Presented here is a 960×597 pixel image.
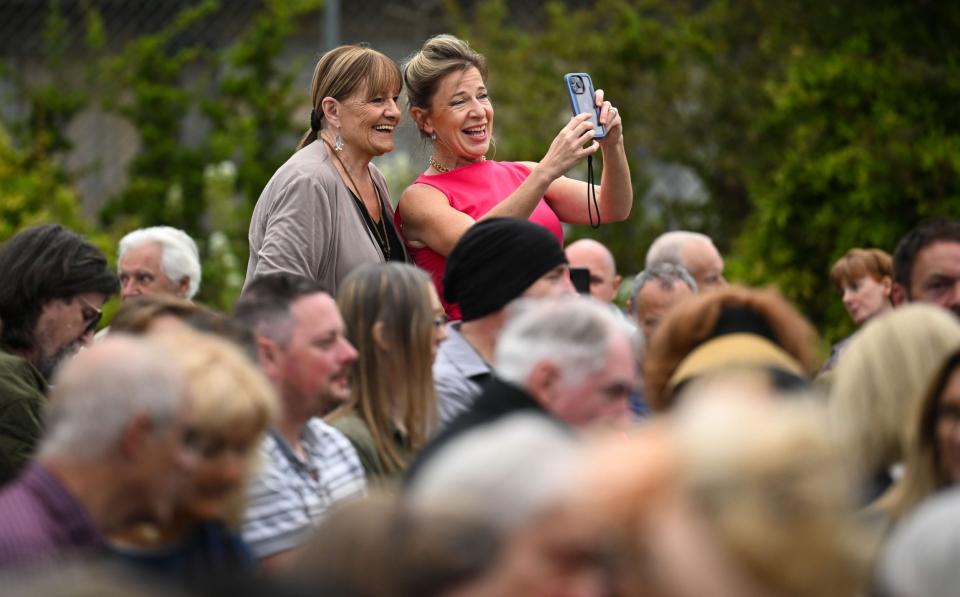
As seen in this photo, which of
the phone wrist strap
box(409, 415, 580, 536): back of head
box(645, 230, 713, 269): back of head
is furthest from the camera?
box(645, 230, 713, 269): back of head

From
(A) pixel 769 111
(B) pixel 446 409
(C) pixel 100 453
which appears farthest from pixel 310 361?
(A) pixel 769 111

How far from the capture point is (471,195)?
6.00m

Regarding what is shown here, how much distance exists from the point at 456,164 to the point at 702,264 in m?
2.27

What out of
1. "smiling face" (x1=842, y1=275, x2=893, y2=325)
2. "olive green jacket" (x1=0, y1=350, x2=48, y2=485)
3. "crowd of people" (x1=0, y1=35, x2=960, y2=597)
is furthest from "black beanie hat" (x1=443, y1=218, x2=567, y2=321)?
"smiling face" (x1=842, y1=275, x2=893, y2=325)

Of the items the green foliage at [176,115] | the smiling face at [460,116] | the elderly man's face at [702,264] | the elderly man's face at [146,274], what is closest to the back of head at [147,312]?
the smiling face at [460,116]

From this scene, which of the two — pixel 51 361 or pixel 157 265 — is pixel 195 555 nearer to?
pixel 51 361

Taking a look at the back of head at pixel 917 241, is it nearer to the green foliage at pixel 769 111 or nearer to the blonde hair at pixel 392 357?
the blonde hair at pixel 392 357

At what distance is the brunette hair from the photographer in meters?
7.77

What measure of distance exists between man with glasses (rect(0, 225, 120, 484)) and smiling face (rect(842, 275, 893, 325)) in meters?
3.78

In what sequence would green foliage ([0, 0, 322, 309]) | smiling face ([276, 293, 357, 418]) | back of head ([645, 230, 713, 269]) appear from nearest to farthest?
smiling face ([276, 293, 357, 418])
back of head ([645, 230, 713, 269])
green foliage ([0, 0, 322, 309])

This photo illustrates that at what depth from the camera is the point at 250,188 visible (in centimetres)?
1191

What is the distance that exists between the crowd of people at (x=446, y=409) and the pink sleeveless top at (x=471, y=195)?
0.01 meters

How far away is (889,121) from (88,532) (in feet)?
24.5

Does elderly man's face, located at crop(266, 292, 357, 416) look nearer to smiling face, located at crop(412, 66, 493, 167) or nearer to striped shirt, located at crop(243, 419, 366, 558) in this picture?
striped shirt, located at crop(243, 419, 366, 558)
